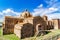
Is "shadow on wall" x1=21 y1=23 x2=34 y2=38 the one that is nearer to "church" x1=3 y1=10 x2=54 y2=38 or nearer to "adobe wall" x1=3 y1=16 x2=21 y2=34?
"church" x1=3 y1=10 x2=54 y2=38

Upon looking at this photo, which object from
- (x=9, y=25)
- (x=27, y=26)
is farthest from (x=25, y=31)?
(x=9, y=25)

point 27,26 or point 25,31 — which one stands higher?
point 27,26

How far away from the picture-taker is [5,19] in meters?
25.3

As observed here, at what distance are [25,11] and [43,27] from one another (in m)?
9.14

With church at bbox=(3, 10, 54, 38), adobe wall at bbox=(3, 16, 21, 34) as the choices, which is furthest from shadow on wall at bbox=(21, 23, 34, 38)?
adobe wall at bbox=(3, 16, 21, 34)

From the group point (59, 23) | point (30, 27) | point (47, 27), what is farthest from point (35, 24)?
point (59, 23)

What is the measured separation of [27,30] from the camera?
68.1ft

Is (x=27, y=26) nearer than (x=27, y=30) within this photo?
No

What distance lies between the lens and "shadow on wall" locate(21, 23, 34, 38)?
66.6 feet

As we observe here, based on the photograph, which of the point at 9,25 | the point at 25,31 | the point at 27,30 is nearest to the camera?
the point at 25,31

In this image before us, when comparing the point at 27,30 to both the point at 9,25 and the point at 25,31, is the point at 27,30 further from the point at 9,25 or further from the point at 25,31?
the point at 9,25

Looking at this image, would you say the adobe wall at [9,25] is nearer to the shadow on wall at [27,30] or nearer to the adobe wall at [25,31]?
the adobe wall at [25,31]

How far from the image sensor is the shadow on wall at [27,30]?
2030cm

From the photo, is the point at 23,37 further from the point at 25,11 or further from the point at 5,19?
the point at 25,11
